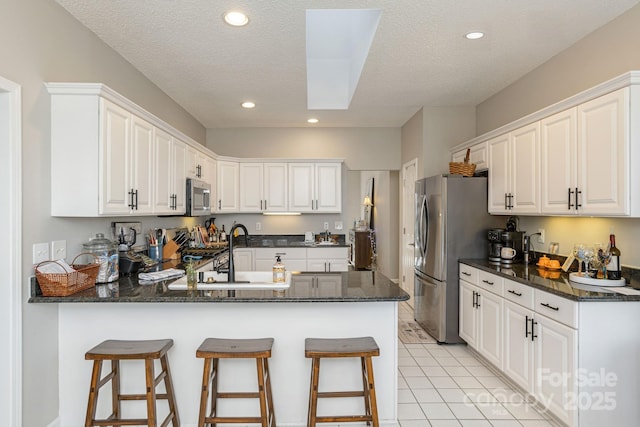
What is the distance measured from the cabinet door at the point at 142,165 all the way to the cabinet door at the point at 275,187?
2.60 meters

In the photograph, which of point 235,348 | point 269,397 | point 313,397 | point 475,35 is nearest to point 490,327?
point 313,397

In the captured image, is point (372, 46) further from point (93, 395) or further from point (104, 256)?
point (93, 395)

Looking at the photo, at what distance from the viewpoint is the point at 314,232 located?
5.91 m

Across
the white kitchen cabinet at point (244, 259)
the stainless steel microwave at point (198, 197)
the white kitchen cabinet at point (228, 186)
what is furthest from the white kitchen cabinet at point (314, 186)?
the stainless steel microwave at point (198, 197)

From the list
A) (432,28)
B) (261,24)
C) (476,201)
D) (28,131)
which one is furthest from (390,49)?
(28,131)

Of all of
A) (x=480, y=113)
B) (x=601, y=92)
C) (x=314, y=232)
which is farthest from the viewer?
(x=314, y=232)

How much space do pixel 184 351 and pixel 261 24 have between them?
2.26 metres

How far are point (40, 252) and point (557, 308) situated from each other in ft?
10.3

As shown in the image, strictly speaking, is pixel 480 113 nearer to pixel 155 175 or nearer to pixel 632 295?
pixel 632 295

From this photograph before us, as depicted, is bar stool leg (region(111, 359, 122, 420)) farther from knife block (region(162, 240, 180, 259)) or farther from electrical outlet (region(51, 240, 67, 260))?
knife block (region(162, 240, 180, 259))

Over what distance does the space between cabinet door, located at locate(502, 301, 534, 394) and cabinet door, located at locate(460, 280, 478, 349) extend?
1.66 feet

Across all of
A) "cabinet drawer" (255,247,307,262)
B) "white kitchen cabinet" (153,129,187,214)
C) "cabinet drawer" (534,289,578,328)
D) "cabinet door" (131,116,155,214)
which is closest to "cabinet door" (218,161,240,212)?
"cabinet drawer" (255,247,307,262)

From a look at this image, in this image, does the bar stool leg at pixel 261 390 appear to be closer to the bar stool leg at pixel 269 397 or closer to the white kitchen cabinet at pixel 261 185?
the bar stool leg at pixel 269 397

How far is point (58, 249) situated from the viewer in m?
2.36
